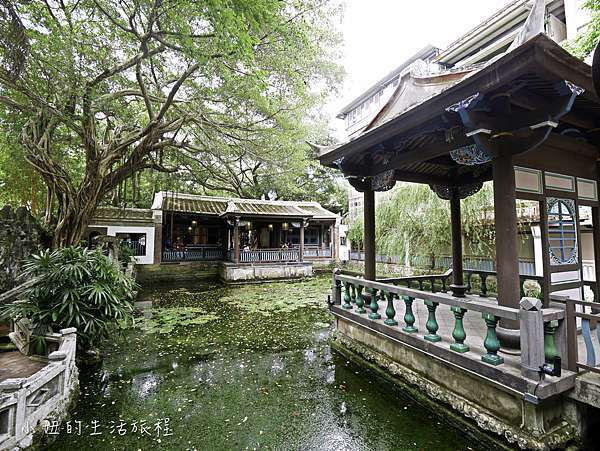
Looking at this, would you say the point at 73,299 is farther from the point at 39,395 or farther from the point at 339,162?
the point at 339,162

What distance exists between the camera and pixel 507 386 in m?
2.34

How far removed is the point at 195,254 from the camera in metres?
14.1

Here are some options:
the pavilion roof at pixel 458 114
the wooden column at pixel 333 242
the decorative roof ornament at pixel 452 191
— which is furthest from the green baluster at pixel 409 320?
the wooden column at pixel 333 242

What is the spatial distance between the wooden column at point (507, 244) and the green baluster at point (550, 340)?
0.24 metres

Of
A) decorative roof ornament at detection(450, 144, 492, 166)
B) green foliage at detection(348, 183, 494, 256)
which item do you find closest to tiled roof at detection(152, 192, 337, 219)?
green foliage at detection(348, 183, 494, 256)

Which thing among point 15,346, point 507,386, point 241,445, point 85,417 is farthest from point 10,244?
point 507,386

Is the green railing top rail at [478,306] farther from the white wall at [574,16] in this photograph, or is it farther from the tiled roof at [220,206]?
the white wall at [574,16]

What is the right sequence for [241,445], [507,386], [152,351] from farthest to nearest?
[152,351], [241,445], [507,386]

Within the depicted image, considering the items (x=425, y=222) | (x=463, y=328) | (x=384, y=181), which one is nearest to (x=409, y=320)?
(x=463, y=328)

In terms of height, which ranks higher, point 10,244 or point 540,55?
point 540,55

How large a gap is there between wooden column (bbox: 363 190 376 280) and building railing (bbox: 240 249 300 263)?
9088mm

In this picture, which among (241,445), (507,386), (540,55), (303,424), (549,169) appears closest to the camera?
(540,55)

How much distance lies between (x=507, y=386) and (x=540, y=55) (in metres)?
2.54

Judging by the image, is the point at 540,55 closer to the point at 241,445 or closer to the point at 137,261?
the point at 241,445
